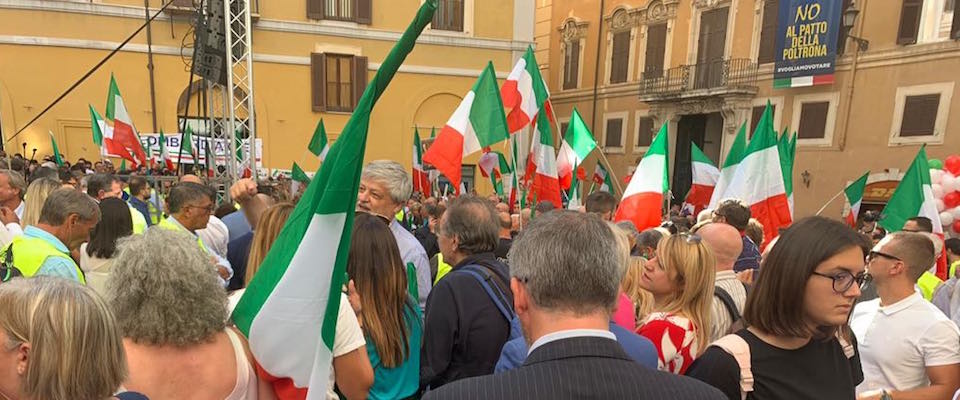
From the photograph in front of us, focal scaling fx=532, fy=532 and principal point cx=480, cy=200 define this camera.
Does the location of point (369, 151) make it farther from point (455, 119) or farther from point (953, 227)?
point (953, 227)

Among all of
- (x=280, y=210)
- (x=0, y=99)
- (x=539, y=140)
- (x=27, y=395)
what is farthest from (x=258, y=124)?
(x=27, y=395)

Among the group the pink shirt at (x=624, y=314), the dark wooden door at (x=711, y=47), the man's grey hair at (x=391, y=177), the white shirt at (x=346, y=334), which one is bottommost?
the pink shirt at (x=624, y=314)

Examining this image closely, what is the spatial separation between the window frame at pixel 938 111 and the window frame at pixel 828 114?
54.3 inches

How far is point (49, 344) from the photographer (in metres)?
1.24

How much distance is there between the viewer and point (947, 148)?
12477 mm

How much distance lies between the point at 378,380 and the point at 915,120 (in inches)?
625

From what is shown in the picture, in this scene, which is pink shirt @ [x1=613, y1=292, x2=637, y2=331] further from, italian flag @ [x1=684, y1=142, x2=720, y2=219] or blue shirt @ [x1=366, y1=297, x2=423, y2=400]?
italian flag @ [x1=684, y1=142, x2=720, y2=219]

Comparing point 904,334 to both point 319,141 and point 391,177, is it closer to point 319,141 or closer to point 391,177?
point 391,177

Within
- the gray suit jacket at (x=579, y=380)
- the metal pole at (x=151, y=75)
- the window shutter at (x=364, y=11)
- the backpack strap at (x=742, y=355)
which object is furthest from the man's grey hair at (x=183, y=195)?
the window shutter at (x=364, y=11)

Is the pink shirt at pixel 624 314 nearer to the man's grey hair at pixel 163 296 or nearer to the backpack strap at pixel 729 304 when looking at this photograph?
the backpack strap at pixel 729 304

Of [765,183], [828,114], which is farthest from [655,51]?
[765,183]

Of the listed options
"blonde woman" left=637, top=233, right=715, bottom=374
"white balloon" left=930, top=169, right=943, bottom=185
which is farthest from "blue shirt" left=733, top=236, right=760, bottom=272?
"white balloon" left=930, top=169, right=943, bottom=185

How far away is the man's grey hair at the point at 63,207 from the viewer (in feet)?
9.61

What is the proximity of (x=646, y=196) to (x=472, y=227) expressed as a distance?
2.89 m
